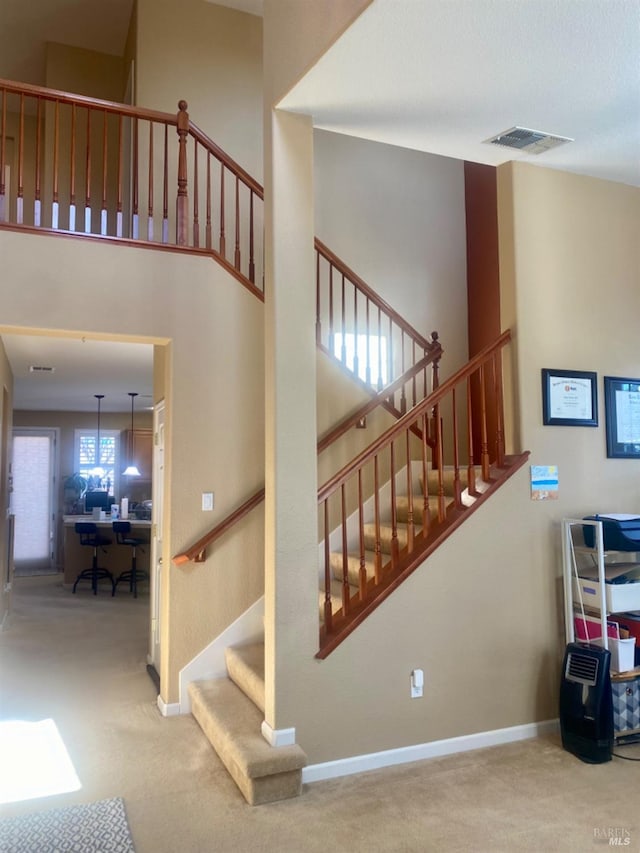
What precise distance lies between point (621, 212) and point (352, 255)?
237cm

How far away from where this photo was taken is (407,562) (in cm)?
344

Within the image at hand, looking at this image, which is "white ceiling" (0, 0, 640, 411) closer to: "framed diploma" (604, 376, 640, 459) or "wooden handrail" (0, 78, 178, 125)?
"framed diploma" (604, 376, 640, 459)

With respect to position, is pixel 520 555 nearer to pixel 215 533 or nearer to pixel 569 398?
pixel 569 398

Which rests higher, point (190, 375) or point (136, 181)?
point (136, 181)

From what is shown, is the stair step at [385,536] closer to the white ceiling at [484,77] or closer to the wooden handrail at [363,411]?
the wooden handrail at [363,411]

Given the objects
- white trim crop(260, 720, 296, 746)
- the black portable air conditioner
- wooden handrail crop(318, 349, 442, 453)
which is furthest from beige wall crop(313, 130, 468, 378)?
white trim crop(260, 720, 296, 746)

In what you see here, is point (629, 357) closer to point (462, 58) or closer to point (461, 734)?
point (462, 58)

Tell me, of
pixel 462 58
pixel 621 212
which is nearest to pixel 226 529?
pixel 462 58

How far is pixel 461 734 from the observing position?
137 inches

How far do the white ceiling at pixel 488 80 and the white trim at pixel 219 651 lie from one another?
3.04m

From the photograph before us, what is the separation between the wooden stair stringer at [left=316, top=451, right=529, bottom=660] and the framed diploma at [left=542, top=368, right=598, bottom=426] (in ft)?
1.11

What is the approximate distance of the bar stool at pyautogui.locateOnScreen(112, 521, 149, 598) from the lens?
27.0 feet

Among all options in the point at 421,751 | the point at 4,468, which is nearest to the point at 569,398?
the point at 421,751

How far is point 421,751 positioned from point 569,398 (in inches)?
86.0
